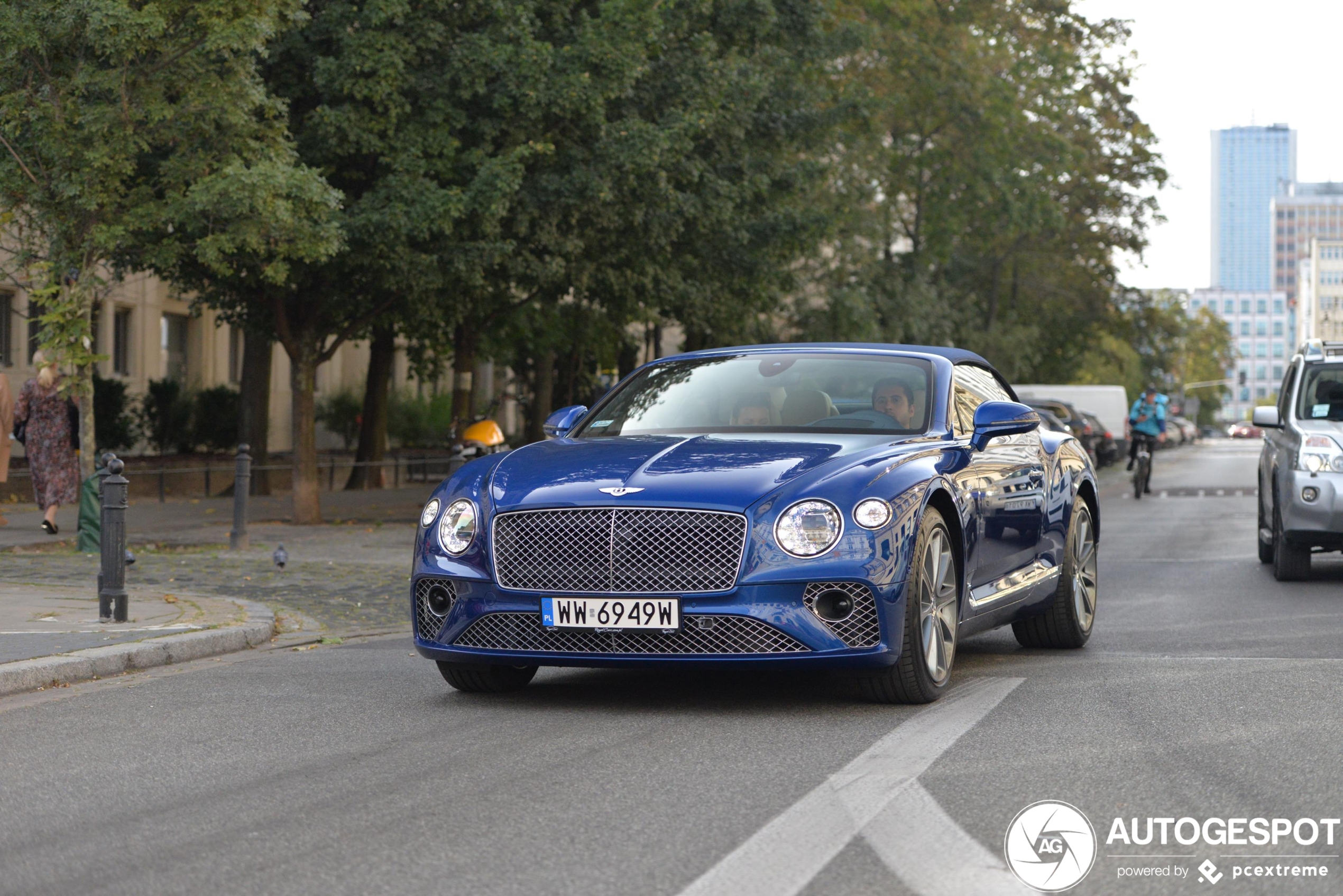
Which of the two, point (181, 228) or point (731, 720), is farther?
point (181, 228)

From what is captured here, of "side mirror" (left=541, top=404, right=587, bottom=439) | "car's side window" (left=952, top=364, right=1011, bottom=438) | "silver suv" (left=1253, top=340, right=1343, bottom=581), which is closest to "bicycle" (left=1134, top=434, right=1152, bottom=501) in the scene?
"silver suv" (left=1253, top=340, right=1343, bottom=581)

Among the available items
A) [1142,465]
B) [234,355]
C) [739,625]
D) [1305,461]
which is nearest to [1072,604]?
[739,625]

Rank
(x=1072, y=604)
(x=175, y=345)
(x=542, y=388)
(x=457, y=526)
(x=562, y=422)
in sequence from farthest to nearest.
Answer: (x=175, y=345)
(x=542, y=388)
(x=1072, y=604)
(x=562, y=422)
(x=457, y=526)

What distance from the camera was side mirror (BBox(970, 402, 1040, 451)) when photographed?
8219mm

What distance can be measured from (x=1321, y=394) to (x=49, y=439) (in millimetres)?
11310

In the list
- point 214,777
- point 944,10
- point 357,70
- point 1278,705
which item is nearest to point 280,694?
point 214,777

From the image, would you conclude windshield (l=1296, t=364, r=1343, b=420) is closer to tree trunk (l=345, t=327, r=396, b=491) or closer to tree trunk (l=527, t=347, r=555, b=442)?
tree trunk (l=345, t=327, r=396, b=491)

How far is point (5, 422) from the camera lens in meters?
18.0

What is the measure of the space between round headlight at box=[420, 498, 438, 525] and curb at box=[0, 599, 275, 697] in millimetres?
2037

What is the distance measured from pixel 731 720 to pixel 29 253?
1120 cm

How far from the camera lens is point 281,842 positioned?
495 centimetres

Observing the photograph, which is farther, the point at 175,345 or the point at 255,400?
the point at 175,345

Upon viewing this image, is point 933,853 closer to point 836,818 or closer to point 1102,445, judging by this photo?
point 836,818

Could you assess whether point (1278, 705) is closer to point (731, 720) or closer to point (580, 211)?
point (731, 720)
